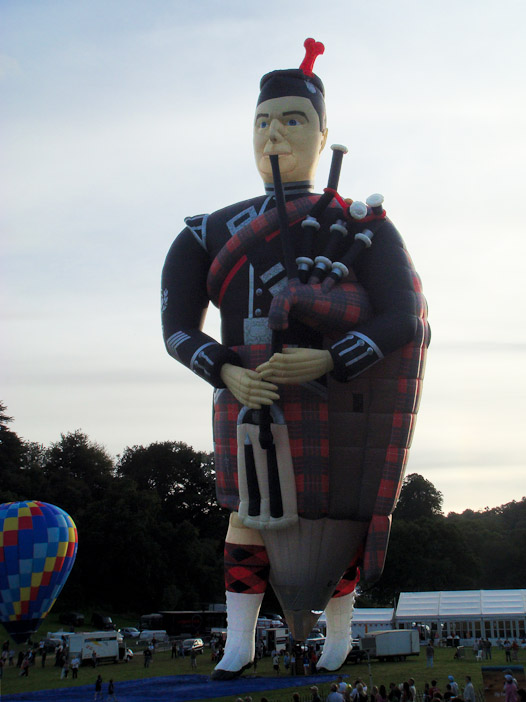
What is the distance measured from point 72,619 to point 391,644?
18597 millimetres

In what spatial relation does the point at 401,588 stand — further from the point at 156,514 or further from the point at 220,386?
the point at 220,386

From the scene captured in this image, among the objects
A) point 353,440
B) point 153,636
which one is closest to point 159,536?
point 153,636

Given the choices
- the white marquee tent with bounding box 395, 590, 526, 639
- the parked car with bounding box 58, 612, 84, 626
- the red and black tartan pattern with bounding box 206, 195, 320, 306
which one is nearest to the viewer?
the red and black tartan pattern with bounding box 206, 195, 320, 306

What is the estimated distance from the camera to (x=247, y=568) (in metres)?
12.1

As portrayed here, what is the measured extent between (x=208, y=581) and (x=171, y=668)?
2156 centimetres

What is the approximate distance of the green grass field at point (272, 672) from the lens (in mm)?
15017

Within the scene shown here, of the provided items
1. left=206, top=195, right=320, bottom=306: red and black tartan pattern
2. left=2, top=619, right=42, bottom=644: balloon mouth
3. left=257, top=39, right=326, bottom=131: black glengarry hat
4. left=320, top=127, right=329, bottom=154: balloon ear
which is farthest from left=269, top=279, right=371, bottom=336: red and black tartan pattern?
left=2, top=619, right=42, bottom=644: balloon mouth

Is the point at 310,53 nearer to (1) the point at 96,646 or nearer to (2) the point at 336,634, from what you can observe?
(2) the point at 336,634

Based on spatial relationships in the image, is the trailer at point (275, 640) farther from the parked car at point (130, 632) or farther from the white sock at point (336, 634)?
the parked car at point (130, 632)

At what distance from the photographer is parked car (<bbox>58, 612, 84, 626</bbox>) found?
35.7 m

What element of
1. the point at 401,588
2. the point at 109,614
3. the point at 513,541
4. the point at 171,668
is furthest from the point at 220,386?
the point at 513,541

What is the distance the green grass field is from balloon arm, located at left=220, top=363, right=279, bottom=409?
395 cm

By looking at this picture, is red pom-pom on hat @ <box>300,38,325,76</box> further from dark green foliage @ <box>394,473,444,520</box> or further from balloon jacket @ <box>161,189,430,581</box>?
dark green foliage @ <box>394,473,444,520</box>

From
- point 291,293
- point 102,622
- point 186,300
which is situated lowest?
point 102,622
